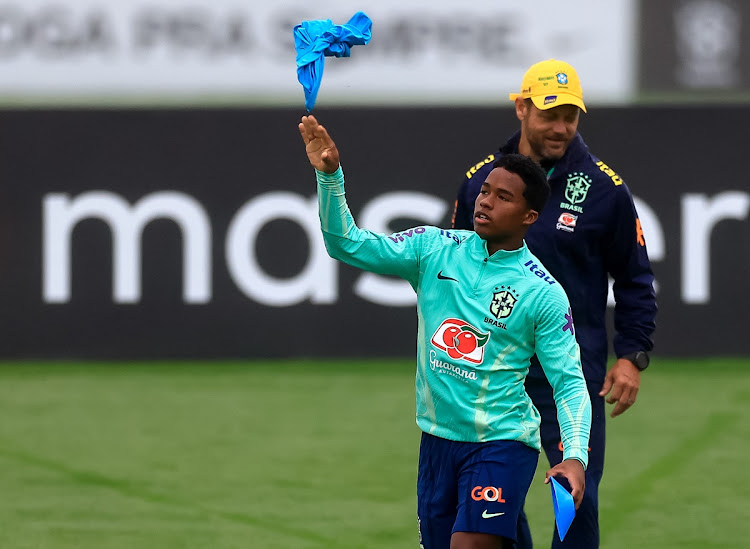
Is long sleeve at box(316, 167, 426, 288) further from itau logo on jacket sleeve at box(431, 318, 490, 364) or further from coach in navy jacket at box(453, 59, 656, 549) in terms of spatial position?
coach in navy jacket at box(453, 59, 656, 549)

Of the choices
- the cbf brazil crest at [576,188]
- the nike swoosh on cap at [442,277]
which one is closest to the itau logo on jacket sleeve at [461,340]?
the nike swoosh on cap at [442,277]

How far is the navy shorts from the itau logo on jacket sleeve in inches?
12.3

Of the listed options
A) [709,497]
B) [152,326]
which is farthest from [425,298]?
[152,326]

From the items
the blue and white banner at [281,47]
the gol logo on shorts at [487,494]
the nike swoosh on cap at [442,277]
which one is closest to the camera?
the gol logo on shorts at [487,494]

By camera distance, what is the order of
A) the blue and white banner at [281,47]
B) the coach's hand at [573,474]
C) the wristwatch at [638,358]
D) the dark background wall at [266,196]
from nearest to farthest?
the coach's hand at [573,474] < the wristwatch at [638,358] < the dark background wall at [266,196] < the blue and white banner at [281,47]

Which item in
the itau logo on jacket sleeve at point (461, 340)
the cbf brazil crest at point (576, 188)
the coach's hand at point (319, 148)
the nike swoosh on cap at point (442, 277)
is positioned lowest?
the itau logo on jacket sleeve at point (461, 340)

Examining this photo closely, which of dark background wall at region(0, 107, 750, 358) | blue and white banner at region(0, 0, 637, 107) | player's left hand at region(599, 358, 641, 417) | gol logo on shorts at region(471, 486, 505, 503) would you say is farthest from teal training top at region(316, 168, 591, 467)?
blue and white banner at region(0, 0, 637, 107)

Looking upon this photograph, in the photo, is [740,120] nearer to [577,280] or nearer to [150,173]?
[150,173]

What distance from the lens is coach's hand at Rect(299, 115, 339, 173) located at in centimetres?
491

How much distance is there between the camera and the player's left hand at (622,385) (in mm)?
5922

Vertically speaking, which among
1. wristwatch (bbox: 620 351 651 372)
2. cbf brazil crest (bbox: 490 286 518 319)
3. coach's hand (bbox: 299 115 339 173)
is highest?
coach's hand (bbox: 299 115 339 173)

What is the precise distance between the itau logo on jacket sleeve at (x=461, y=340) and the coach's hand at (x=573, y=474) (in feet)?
1.61

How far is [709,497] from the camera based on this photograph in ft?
26.5

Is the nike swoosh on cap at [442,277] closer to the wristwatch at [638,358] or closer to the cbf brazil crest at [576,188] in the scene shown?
the cbf brazil crest at [576,188]
